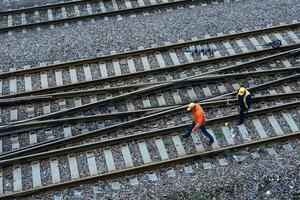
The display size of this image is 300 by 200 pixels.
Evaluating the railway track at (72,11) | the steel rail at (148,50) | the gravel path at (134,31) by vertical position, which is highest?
the railway track at (72,11)

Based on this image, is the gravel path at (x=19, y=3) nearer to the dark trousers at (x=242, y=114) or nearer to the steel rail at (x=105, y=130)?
the steel rail at (x=105, y=130)

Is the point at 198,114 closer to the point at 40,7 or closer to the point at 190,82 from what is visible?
the point at 190,82

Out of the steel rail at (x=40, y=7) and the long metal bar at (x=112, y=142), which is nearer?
the long metal bar at (x=112, y=142)

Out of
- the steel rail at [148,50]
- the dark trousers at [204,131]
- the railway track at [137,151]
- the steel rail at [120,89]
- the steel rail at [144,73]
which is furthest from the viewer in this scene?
the steel rail at [148,50]

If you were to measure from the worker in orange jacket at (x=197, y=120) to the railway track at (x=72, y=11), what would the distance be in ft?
20.1

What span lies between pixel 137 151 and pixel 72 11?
706cm

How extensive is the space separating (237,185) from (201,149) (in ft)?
5.16

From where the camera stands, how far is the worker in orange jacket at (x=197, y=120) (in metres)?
14.7

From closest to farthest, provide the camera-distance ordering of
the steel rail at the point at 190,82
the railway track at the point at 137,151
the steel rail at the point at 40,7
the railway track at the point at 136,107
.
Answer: the railway track at the point at 137,151, the railway track at the point at 136,107, the steel rail at the point at 190,82, the steel rail at the point at 40,7

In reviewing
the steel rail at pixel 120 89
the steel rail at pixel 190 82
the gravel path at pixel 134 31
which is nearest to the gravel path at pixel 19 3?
the gravel path at pixel 134 31

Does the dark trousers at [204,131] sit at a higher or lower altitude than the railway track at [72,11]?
lower

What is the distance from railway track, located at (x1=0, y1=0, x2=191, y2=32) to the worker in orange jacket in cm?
613

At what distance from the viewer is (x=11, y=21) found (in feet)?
63.5

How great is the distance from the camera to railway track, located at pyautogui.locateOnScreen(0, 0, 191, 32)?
63.1 feet
